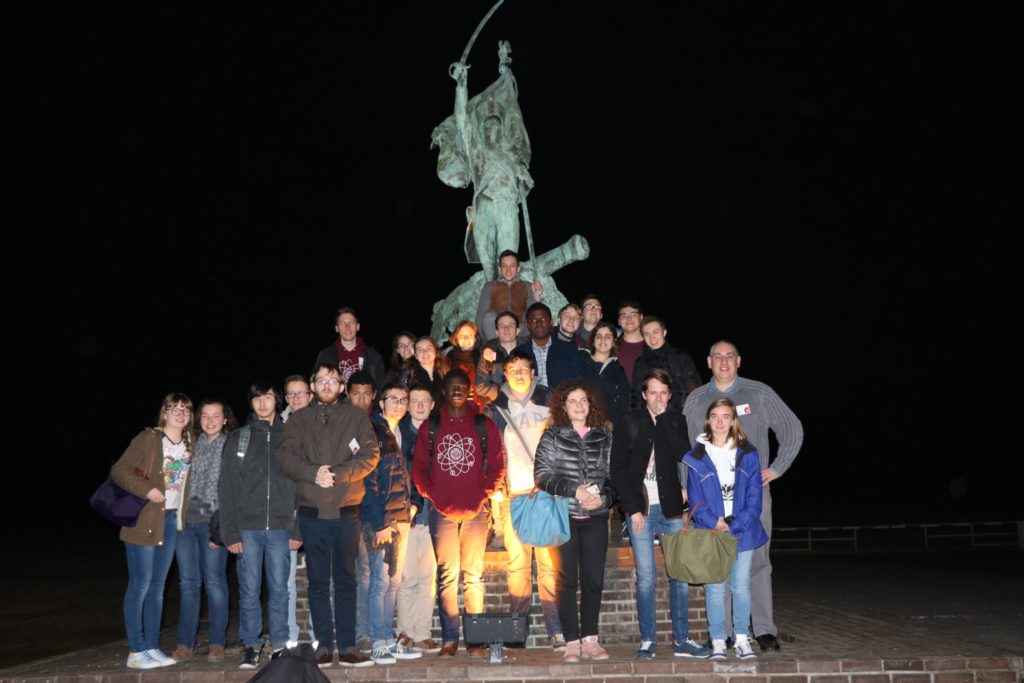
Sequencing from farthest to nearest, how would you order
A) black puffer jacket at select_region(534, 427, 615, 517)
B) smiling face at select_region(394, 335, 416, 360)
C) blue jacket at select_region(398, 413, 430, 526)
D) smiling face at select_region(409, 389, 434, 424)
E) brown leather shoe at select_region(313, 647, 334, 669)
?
smiling face at select_region(394, 335, 416, 360) → smiling face at select_region(409, 389, 434, 424) → blue jacket at select_region(398, 413, 430, 526) → black puffer jacket at select_region(534, 427, 615, 517) → brown leather shoe at select_region(313, 647, 334, 669)

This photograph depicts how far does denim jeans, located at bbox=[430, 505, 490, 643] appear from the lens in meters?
5.76

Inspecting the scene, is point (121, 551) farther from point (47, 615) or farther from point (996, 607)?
point (996, 607)

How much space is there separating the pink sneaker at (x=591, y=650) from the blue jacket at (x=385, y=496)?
4.58 ft

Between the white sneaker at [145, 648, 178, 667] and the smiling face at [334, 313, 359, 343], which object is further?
the smiling face at [334, 313, 359, 343]

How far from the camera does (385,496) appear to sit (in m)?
5.79

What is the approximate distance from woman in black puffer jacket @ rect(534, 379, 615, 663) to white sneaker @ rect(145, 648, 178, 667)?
2.59 m

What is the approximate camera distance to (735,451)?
570 centimetres

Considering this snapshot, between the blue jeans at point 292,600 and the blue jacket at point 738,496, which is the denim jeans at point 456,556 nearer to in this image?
the blue jeans at point 292,600

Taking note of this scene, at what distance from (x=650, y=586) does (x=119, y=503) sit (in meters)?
3.58

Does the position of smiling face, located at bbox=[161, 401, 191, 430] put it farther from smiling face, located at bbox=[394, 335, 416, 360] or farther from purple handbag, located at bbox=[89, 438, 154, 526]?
smiling face, located at bbox=[394, 335, 416, 360]

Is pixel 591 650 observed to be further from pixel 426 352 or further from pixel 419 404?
pixel 426 352

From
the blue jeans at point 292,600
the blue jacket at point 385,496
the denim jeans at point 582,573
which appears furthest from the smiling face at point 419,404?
the denim jeans at point 582,573

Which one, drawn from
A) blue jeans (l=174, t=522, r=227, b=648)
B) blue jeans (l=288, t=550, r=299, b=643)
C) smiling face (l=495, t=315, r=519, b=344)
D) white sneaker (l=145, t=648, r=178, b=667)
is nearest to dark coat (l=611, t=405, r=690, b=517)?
smiling face (l=495, t=315, r=519, b=344)

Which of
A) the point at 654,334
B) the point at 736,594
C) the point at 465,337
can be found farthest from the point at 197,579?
the point at 654,334
